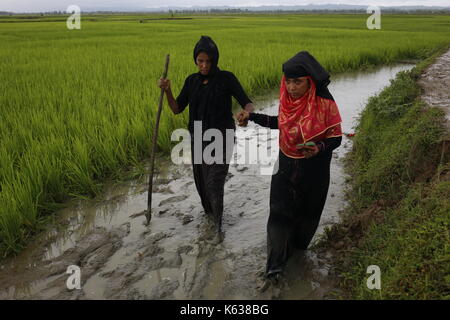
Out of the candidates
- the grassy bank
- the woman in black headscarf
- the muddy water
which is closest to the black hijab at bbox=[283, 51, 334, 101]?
the woman in black headscarf

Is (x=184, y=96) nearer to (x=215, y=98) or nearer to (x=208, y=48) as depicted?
(x=215, y=98)

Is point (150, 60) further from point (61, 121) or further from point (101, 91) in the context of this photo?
→ point (61, 121)

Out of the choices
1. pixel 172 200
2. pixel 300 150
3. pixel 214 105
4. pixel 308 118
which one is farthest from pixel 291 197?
pixel 172 200

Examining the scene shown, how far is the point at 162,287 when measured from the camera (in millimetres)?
2238

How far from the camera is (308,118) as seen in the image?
1.94 metres

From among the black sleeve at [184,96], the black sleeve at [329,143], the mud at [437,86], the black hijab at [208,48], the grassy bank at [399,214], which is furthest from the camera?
the mud at [437,86]

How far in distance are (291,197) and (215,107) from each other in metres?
0.86

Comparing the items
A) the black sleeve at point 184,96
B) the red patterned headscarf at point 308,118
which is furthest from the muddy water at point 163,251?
the black sleeve at point 184,96

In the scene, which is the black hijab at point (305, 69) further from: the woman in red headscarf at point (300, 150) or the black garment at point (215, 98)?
the black garment at point (215, 98)

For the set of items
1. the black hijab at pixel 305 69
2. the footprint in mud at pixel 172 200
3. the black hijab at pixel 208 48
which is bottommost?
the footprint in mud at pixel 172 200

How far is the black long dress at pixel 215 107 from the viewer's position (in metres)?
2.52

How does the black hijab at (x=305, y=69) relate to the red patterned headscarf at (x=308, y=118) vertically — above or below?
above

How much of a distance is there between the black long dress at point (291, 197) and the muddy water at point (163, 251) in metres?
0.26

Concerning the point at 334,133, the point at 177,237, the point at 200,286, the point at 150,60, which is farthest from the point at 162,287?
the point at 150,60
